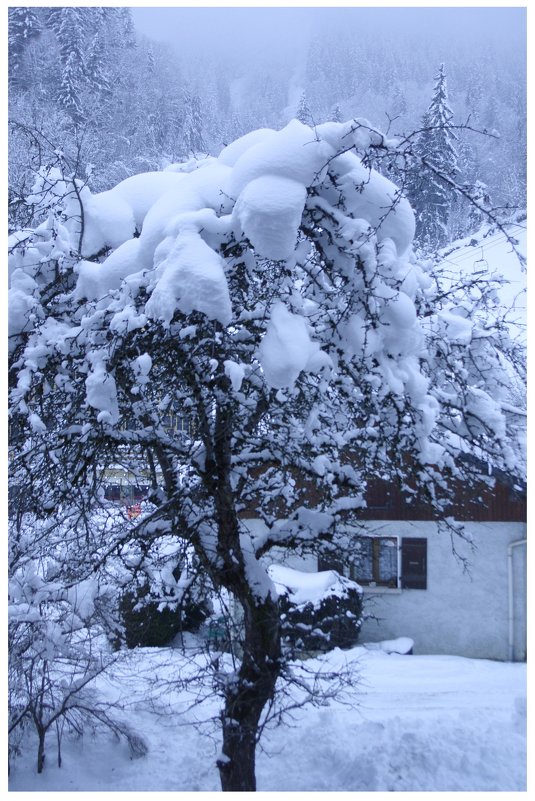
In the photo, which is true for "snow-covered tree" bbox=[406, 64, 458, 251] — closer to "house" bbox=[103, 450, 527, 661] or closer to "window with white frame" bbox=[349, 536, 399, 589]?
"house" bbox=[103, 450, 527, 661]

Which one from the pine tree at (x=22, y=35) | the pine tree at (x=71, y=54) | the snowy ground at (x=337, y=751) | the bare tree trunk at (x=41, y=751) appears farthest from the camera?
the pine tree at (x=71, y=54)

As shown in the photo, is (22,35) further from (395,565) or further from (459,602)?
(459,602)

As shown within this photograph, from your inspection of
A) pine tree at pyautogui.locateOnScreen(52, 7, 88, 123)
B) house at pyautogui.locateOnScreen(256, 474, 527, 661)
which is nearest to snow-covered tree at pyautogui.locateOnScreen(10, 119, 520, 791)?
house at pyautogui.locateOnScreen(256, 474, 527, 661)

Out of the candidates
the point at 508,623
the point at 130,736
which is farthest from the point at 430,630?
the point at 130,736

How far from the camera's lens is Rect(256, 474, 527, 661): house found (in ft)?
28.3

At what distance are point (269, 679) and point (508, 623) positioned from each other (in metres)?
6.08

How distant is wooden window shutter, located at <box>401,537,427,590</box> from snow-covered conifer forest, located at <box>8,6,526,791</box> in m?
2.46

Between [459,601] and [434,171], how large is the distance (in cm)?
761

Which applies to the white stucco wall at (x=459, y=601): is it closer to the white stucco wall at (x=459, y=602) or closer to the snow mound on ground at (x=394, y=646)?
the white stucco wall at (x=459, y=602)

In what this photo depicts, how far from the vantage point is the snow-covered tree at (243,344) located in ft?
8.50

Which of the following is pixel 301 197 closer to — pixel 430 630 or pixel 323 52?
pixel 323 52

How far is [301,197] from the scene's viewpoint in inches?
96.6

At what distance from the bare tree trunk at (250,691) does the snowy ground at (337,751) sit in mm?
420

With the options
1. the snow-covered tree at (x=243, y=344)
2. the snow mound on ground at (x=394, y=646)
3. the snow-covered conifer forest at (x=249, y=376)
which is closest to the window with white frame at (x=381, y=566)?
the snow mound on ground at (x=394, y=646)
